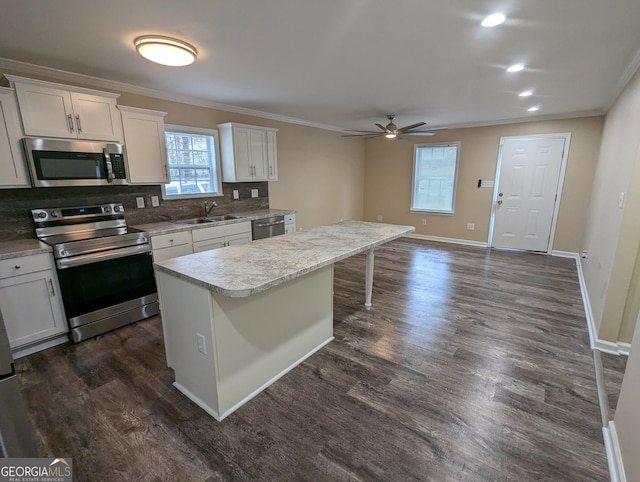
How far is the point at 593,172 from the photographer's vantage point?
4.84 m

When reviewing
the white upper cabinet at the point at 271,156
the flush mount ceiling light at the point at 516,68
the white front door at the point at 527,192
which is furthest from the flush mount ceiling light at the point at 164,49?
the white front door at the point at 527,192

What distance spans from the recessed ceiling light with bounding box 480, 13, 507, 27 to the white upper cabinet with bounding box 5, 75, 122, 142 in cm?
324

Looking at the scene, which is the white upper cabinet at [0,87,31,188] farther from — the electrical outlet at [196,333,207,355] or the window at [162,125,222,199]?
the electrical outlet at [196,333,207,355]

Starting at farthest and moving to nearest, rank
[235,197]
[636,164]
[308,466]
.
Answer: [235,197] → [636,164] → [308,466]

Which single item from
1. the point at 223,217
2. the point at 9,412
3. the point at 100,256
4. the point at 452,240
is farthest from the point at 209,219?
the point at 452,240

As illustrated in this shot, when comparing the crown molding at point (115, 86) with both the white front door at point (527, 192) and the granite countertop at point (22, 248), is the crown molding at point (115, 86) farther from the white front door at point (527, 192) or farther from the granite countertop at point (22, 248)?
the white front door at point (527, 192)

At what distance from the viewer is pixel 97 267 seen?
2674 millimetres

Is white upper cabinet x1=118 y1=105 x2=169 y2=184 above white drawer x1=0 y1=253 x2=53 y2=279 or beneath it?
above

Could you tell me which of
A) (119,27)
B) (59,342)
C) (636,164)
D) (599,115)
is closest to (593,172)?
(599,115)

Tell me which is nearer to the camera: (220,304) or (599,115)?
(220,304)

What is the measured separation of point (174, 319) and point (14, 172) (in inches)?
78.8

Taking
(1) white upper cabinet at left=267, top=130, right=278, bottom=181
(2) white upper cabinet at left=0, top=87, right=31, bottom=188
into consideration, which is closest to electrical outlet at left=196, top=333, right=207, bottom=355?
(2) white upper cabinet at left=0, top=87, right=31, bottom=188

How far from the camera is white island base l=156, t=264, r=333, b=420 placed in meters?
1.74

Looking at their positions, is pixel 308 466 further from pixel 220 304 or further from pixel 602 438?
pixel 602 438
